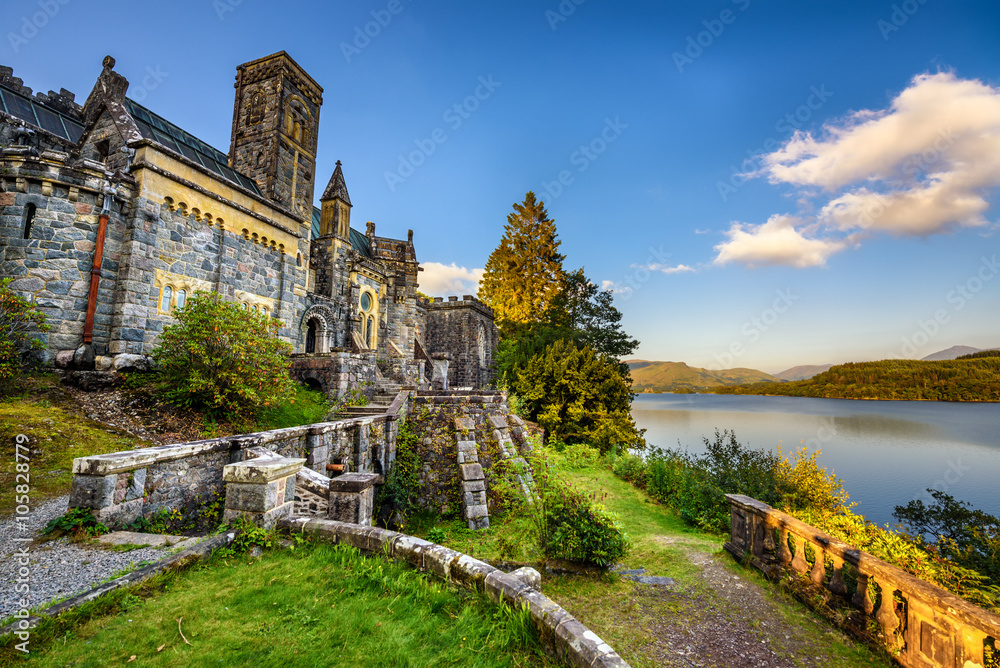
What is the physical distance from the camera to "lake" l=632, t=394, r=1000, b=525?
1219 cm

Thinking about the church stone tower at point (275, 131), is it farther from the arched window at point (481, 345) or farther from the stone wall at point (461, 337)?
the arched window at point (481, 345)

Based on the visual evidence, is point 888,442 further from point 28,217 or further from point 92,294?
point 28,217

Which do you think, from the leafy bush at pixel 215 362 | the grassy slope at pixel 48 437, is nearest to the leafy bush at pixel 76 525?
the grassy slope at pixel 48 437

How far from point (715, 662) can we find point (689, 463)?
10.3 metres

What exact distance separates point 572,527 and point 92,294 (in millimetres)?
12649

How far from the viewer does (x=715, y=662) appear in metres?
4.66

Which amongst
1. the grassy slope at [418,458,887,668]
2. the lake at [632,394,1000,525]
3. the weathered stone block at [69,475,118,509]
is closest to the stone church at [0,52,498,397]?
the weathered stone block at [69,475,118,509]

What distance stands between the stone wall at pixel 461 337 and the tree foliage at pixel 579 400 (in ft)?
39.1

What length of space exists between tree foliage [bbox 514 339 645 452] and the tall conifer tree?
9.53 metres

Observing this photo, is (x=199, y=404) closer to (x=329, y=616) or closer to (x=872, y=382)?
(x=329, y=616)

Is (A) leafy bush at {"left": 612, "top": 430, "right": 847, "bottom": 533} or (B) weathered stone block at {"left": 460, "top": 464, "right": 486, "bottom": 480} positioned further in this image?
(B) weathered stone block at {"left": 460, "top": 464, "right": 486, "bottom": 480}

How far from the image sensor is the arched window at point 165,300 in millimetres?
11012

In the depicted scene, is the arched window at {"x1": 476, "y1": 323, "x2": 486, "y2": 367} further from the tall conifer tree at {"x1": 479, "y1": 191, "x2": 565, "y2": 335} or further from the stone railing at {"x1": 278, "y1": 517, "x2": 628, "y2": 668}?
the stone railing at {"x1": 278, "y1": 517, "x2": 628, "y2": 668}

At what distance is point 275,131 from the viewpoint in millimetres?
18875
